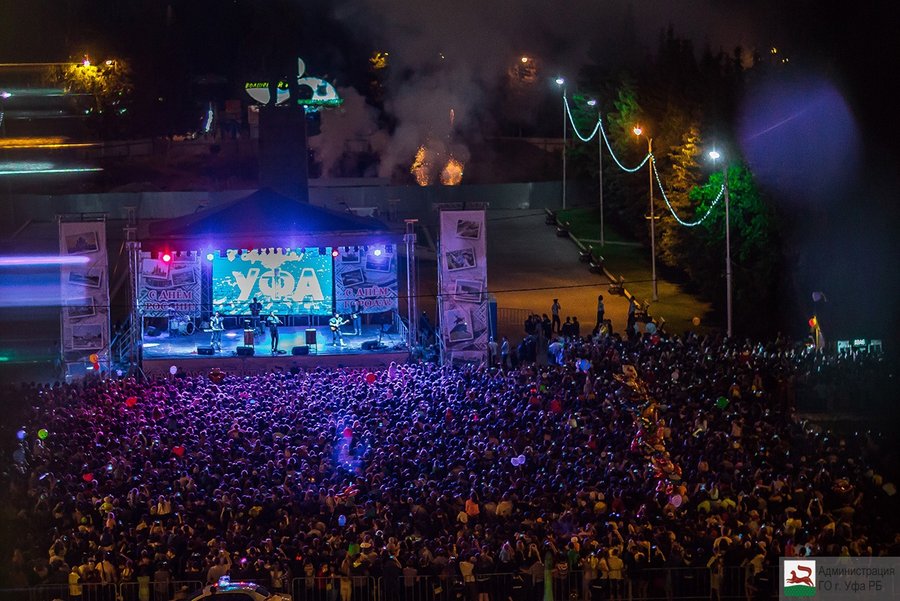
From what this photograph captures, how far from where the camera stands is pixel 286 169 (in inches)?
1658

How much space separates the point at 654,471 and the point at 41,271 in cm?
3075

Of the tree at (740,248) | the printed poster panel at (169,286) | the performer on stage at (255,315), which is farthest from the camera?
the tree at (740,248)

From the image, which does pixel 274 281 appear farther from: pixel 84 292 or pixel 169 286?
Answer: pixel 84 292

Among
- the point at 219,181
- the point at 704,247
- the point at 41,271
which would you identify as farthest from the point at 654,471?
the point at 219,181

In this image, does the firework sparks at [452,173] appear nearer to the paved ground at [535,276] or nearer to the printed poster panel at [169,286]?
the paved ground at [535,276]

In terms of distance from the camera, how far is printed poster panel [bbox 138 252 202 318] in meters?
33.4

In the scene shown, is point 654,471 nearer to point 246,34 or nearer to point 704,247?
point 704,247

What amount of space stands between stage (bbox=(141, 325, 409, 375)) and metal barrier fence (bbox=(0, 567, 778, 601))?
15.0 metres

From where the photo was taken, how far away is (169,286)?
3359 centimetres

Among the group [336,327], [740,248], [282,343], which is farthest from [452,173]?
[282,343]

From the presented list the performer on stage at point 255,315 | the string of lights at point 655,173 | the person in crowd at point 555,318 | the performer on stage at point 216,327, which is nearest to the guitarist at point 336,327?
the performer on stage at point 255,315

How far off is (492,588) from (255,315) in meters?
19.7

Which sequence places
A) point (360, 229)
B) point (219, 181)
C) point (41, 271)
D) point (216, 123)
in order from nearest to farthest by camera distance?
point (360, 229)
point (41, 271)
point (219, 181)
point (216, 123)

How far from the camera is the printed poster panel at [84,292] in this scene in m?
30.3
